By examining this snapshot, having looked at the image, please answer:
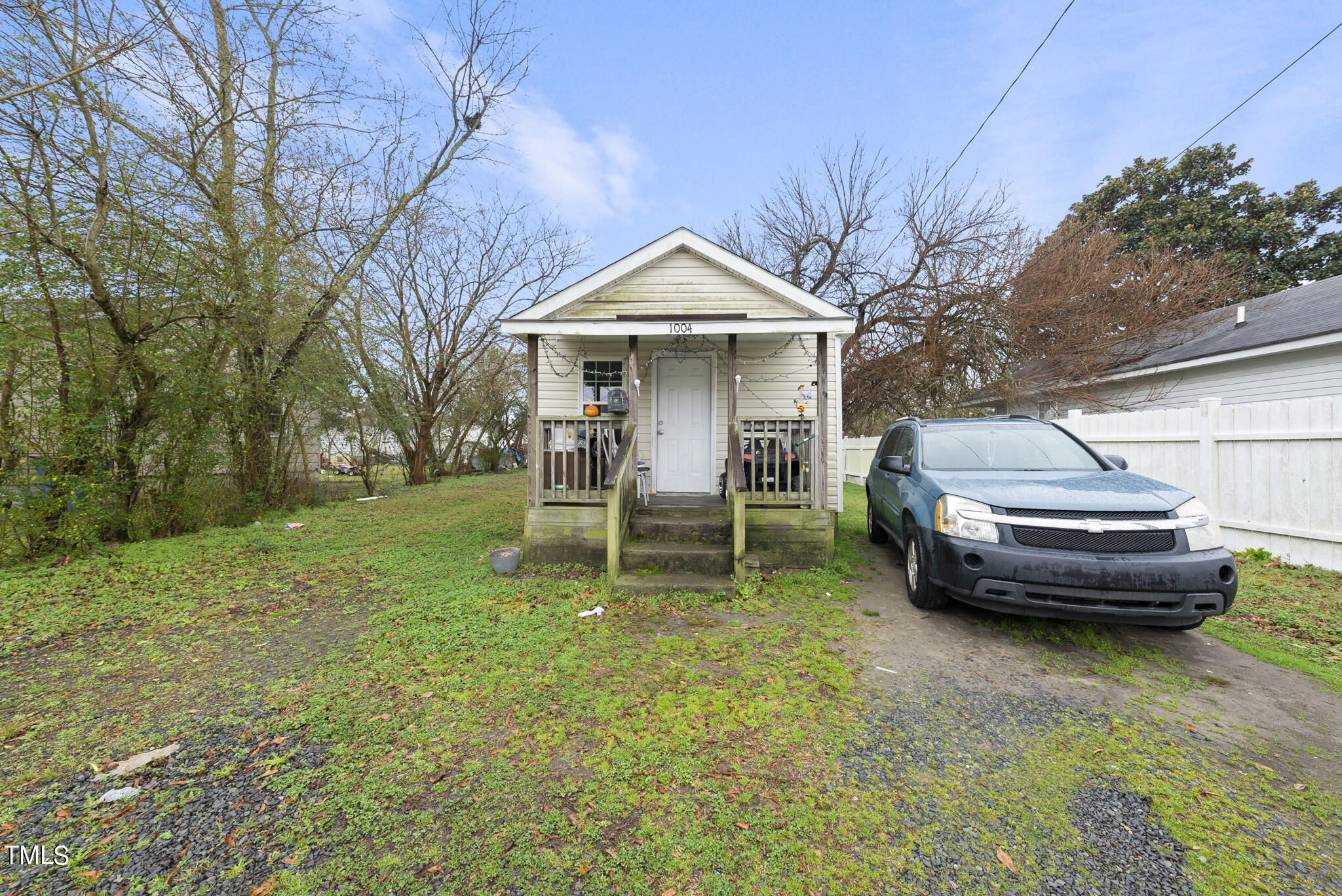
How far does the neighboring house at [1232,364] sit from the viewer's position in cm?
866

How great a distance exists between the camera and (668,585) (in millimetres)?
4742

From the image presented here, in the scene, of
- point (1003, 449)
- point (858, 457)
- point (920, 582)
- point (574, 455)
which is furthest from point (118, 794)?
point (858, 457)

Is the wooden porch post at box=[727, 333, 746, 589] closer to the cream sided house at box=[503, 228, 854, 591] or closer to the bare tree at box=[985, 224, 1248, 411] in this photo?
the cream sided house at box=[503, 228, 854, 591]

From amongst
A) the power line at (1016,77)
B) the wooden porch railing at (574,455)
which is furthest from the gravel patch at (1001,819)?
the power line at (1016,77)

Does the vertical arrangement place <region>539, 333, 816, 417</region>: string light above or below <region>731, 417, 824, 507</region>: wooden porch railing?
above

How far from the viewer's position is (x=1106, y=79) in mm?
Result: 8953

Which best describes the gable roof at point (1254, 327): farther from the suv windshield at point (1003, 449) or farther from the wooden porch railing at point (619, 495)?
the wooden porch railing at point (619, 495)

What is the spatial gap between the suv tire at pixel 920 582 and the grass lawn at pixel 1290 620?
1.88 meters

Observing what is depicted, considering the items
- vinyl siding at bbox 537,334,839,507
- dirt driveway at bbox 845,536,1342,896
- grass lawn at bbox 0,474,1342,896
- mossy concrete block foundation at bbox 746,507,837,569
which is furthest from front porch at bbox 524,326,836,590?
dirt driveway at bbox 845,536,1342,896

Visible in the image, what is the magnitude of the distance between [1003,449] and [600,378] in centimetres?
543

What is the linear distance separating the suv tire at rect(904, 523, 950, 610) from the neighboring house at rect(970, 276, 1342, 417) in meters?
9.45

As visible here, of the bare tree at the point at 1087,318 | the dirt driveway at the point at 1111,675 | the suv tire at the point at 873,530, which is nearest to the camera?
the dirt driveway at the point at 1111,675

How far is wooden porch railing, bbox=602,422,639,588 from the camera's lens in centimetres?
490

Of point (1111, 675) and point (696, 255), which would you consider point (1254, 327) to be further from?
point (1111, 675)
